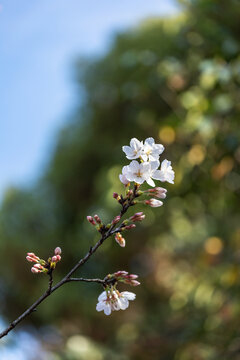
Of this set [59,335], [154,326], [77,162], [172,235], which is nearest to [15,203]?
[77,162]

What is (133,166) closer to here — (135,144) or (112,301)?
(135,144)

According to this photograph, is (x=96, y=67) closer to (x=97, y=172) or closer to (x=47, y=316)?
(x=97, y=172)

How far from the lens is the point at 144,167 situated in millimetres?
744

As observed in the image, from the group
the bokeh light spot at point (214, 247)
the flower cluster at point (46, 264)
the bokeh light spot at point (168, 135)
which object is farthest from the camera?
the bokeh light spot at point (214, 247)

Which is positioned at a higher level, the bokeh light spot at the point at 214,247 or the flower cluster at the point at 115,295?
the bokeh light spot at the point at 214,247

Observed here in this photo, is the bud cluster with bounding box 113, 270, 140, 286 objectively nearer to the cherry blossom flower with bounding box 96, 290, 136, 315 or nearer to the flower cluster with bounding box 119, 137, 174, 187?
the cherry blossom flower with bounding box 96, 290, 136, 315

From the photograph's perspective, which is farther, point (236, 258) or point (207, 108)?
point (236, 258)

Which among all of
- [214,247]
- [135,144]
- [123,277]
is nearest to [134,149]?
[135,144]

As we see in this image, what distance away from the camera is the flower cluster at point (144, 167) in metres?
0.74

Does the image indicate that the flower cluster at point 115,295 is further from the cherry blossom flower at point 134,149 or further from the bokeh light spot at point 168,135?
the bokeh light spot at point 168,135

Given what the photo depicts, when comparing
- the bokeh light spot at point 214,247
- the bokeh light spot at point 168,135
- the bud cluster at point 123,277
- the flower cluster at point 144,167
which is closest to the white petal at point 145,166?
the flower cluster at point 144,167

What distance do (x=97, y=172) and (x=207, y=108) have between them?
3.87 metres

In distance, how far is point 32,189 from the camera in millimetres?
6172

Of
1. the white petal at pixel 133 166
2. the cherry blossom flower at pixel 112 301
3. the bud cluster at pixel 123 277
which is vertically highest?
the white petal at pixel 133 166
